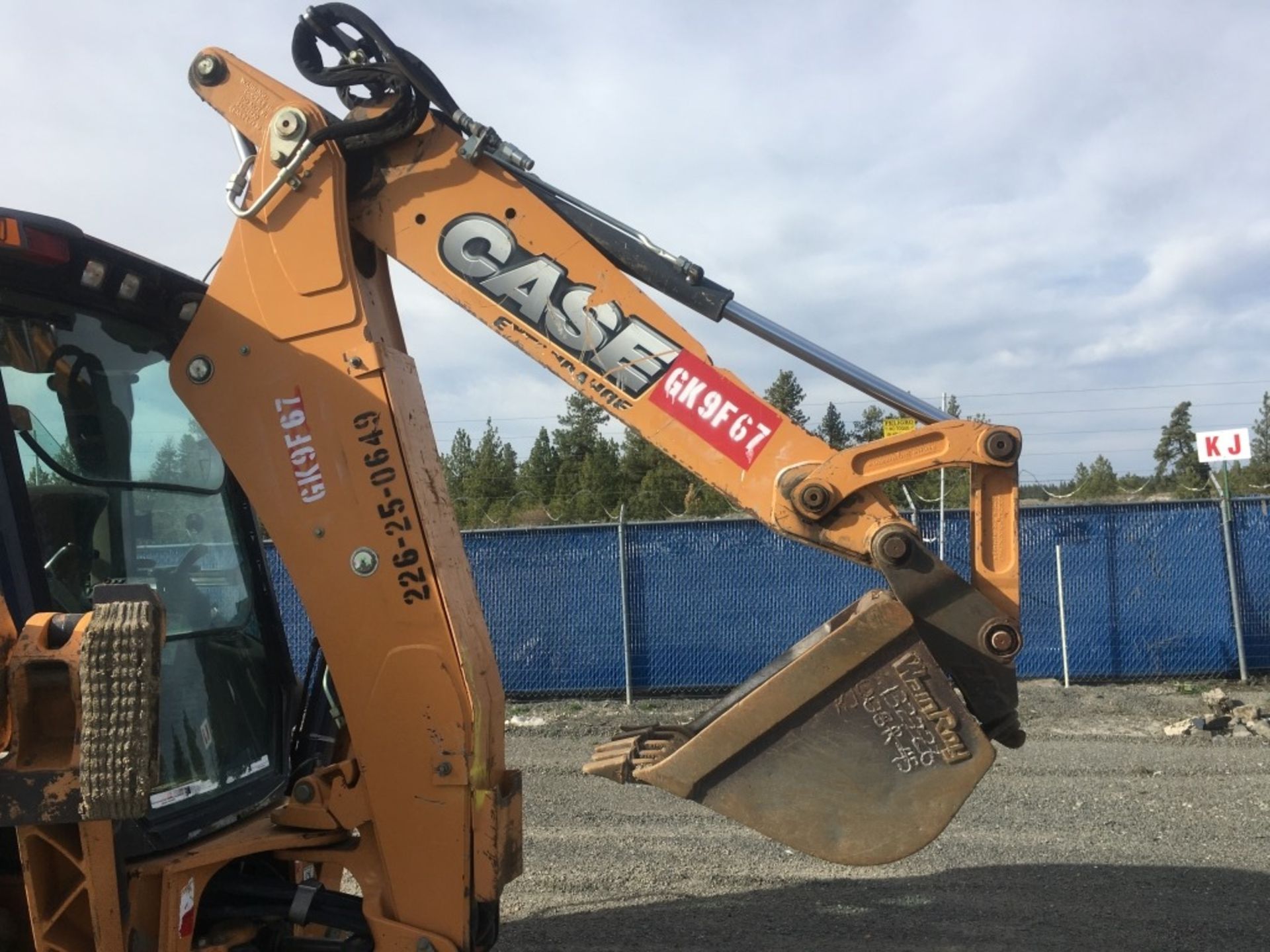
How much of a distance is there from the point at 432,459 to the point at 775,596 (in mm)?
8403

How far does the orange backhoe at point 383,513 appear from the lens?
Result: 117 inches

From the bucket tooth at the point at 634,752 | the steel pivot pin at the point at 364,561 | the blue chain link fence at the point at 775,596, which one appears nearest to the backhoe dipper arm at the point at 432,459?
the steel pivot pin at the point at 364,561

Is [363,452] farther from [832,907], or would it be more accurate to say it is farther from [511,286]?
[832,907]

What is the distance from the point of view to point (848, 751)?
298 centimetres

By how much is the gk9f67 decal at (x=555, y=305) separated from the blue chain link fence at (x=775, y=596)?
815cm

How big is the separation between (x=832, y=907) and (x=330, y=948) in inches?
110

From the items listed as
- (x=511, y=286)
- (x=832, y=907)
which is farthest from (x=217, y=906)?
(x=832, y=907)

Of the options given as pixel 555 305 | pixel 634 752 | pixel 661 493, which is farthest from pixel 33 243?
pixel 661 493

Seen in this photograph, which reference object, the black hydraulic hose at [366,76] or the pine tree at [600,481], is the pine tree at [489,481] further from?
the black hydraulic hose at [366,76]

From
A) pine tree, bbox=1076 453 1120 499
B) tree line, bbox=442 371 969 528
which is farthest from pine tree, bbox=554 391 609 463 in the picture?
pine tree, bbox=1076 453 1120 499

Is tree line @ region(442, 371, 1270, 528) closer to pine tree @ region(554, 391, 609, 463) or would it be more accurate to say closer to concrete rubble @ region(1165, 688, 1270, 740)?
pine tree @ region(554, 391, 609, 463)

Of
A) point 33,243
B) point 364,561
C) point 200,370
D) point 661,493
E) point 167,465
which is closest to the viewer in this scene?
point 33,243

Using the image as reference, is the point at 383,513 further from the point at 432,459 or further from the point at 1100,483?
the point at 1100,483

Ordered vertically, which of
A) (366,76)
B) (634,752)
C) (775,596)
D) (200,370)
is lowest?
(634,752)
